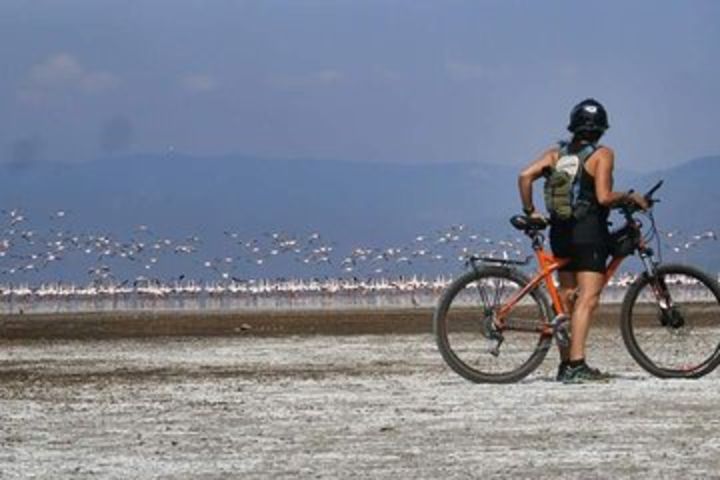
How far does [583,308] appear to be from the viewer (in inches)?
579

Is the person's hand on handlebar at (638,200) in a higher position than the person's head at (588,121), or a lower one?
lower

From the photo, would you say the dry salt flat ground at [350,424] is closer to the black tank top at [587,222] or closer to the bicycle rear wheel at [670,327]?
the bicycle rear wheel at [670,327]

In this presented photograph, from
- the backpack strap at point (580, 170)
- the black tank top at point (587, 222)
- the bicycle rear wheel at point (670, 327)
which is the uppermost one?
the backpack strap at point (580, 170)

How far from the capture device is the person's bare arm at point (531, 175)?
14.9 meters

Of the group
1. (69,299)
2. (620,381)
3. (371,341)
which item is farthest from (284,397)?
(69,299)

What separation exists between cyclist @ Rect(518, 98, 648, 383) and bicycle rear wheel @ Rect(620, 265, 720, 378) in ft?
1.67

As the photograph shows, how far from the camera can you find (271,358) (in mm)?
20969

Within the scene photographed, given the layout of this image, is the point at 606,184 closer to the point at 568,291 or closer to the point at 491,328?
the point at 568,291

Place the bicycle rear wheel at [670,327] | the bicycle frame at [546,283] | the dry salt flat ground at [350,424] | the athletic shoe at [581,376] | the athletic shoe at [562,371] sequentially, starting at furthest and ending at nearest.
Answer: the bicycle rear wheel at [670,327], the bicycle frame at [546,283], the athletic shoe at [562,371], the athletic shoe at [581,376], the dry salt flat ground at [350,424]

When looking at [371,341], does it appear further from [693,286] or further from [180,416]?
[180,416]

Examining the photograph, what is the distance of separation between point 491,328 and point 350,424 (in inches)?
128


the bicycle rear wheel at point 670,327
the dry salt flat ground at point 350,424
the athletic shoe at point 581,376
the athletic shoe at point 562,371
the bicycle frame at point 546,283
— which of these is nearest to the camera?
the dry salt flat ground at point 350,424

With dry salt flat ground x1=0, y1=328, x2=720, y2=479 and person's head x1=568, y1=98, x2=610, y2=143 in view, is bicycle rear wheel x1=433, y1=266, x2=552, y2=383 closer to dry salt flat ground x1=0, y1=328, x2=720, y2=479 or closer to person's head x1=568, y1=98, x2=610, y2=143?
dry salt flat ground x1=0, y1=328, x2=720, y2=479

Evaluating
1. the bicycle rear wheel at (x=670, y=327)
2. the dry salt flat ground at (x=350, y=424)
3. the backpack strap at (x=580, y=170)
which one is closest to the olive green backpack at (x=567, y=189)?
the backpack strap at (x=580, y=170)
